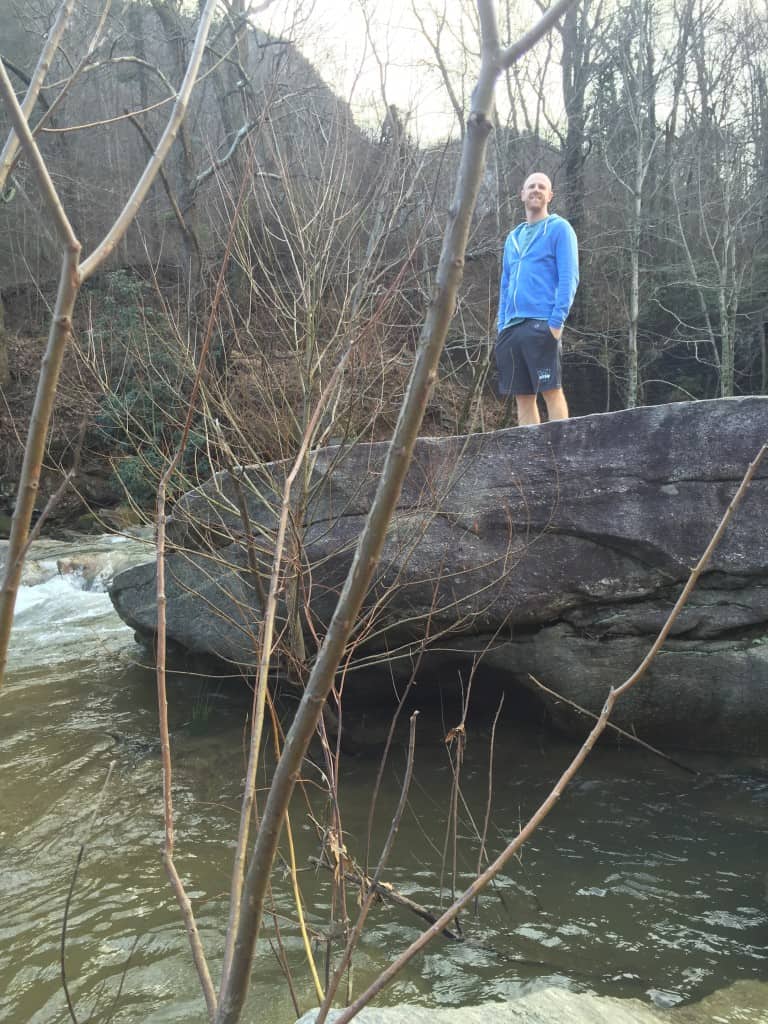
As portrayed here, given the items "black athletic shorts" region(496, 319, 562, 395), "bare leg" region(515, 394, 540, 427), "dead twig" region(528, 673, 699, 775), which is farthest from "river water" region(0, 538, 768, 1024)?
"black athletic shorts" region(496, 319, 562, 395)

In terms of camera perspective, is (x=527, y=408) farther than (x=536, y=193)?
Yes

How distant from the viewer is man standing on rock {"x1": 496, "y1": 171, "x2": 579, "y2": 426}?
16.6 feet

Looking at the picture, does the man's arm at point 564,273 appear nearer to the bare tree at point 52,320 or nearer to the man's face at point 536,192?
the man's face at point 536,192

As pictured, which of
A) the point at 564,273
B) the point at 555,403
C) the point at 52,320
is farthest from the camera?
the point at 555,403

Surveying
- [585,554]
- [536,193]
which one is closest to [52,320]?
[585,554]

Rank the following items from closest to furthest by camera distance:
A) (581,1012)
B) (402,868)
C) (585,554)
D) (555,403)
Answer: (581,1012)
(402,868)
(585,554)
(555,403)

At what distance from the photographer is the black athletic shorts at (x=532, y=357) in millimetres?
5191

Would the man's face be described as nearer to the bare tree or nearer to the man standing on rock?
the man standing on rock

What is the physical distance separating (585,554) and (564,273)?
66.9 inches

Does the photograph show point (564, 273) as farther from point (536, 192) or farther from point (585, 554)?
point (585, 554)

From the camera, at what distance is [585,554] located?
4.66m

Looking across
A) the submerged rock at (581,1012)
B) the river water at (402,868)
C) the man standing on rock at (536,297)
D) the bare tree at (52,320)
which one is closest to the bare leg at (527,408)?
the man standing on rock at (536,297)

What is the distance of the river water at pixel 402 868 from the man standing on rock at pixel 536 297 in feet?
6.82

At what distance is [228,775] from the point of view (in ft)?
15.4
